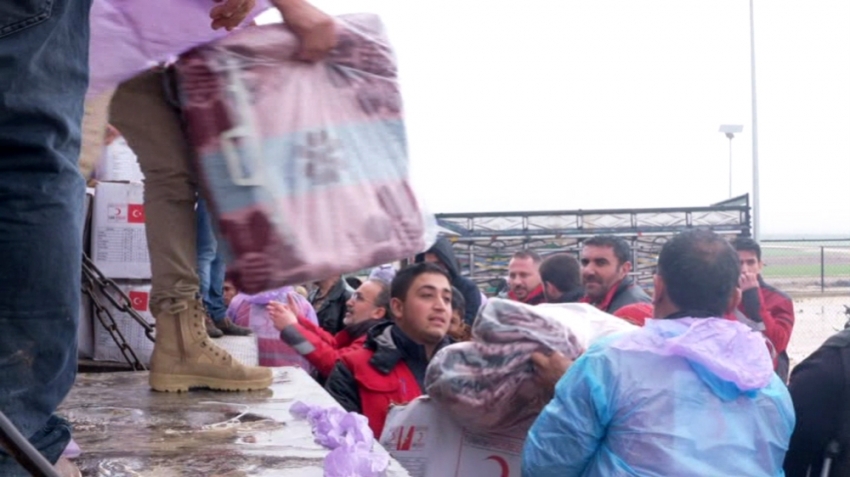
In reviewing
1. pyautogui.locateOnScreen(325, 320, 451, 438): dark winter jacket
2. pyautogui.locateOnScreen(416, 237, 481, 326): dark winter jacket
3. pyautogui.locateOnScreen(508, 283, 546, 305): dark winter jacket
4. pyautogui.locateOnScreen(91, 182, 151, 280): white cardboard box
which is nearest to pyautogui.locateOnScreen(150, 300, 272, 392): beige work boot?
pyautogui.locateOnScreen(325, 320, 451, 438): dark winter jacket

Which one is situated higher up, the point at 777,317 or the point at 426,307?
the point at 426,307

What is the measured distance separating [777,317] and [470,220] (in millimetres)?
8637

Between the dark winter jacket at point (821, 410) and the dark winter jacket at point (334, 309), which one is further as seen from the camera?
the dark winter jacket at point (334, 309)

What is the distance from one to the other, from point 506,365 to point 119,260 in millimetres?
2160

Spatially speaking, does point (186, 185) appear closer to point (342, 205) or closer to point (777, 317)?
point (342, 205)

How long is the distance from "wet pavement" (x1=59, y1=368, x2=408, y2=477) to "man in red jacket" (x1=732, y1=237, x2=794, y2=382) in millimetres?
3820

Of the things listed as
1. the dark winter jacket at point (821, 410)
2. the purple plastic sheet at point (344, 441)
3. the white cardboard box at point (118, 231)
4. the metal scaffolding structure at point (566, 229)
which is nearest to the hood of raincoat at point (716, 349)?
the dark winter jacket at point (821, 410)

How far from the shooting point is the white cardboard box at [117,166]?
18.1ft

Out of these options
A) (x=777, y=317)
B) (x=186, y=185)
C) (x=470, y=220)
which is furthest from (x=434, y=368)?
(x=470, y=220)

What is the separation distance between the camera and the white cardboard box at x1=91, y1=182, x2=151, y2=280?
5059mm

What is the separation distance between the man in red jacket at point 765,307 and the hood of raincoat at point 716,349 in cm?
306

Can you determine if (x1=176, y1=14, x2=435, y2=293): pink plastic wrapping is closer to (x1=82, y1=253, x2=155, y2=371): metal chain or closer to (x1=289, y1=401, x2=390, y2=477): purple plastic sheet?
(x1=289, y1=401, x2=390, y2=477): purple plastic sheet

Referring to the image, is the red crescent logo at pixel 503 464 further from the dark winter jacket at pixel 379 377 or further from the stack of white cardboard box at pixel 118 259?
the stack of white cardboard box at pixel 118 259

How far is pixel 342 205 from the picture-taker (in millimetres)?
2354
